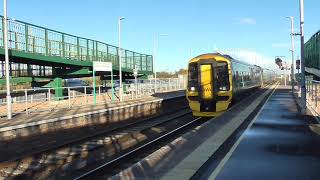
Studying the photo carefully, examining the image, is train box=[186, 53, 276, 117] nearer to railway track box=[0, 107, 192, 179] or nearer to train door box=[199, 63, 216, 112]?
train door box=[199, 63, 216, 112]

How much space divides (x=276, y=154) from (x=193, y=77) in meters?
14.0

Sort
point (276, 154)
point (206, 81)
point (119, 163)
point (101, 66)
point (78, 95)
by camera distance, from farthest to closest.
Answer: point (101, 66) < point (78, 95) < point (206, 81) < point (119, 163) < point (276, 154)

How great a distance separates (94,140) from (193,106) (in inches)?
323

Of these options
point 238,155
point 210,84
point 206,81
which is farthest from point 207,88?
point 238,155

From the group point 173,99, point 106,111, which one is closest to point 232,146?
point 106,111

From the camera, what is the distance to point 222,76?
24266 mm

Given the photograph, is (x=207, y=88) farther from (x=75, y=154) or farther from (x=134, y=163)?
(x=134, y=163)

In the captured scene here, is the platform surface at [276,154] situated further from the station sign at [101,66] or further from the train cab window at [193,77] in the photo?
the station sign at [101,66]

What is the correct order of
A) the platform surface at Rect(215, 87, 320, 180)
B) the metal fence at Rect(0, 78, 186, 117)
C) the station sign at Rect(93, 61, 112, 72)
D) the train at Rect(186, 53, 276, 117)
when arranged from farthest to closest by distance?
1. the station sign at Rect(93, 61, 112, 72)
2. the metal fence at Rect(0, 78, 186, 117)
3. the train at Rect(186, 53, 276, 117)
4. the platform surface at Rect(215, 87, 320, 180)

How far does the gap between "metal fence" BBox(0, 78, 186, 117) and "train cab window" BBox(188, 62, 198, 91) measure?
6.59 m

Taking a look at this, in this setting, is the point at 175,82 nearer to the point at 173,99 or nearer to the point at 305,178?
the point at 173,99

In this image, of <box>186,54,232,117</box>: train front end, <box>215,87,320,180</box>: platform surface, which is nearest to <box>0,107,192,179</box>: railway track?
<box>186,54,232,117</box>: train front end

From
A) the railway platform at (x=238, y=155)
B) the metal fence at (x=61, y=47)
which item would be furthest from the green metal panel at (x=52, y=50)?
the railway platform at (x=238, y=155)

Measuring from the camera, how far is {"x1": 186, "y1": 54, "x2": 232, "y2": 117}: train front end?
2414 centimetres
